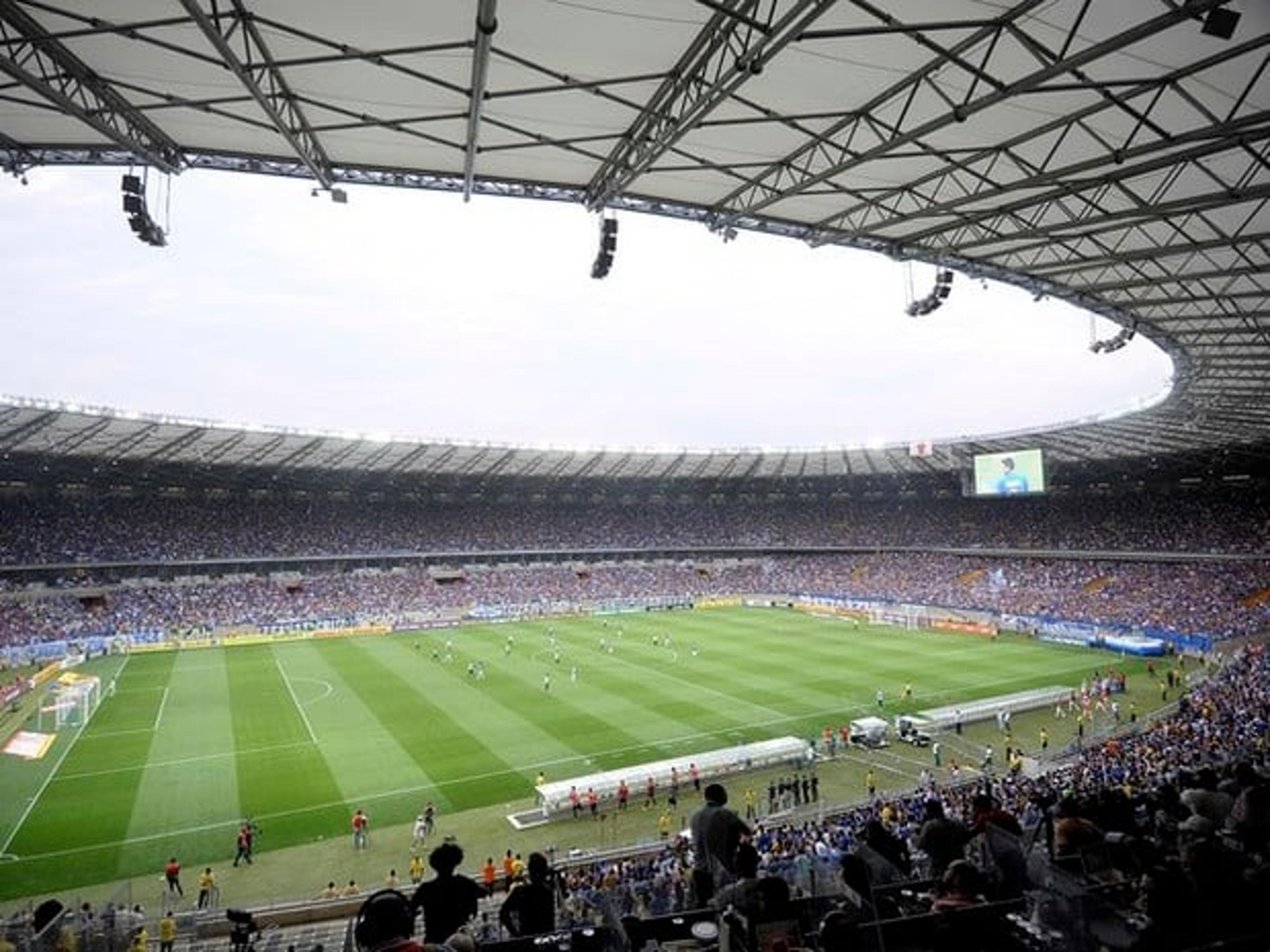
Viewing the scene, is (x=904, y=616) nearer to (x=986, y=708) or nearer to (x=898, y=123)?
(x=986, y=708)

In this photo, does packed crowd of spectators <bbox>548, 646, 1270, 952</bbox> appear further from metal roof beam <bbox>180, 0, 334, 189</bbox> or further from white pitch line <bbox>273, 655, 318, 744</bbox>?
white pitch line <bbox>273, 655, 318, 744</bbox>

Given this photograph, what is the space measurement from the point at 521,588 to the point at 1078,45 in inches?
2369

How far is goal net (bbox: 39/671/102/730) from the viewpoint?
29891 mm

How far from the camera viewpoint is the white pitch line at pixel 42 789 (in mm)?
19641

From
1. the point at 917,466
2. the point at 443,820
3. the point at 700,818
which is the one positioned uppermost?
the point at 917,466

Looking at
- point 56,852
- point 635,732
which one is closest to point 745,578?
point 635,732

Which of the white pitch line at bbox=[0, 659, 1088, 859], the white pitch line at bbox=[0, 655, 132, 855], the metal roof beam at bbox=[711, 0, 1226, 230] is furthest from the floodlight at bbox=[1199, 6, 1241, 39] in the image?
the white pitch line at bbox=[0, 655, 132, 855]

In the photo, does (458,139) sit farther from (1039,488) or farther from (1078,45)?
(1039,488)

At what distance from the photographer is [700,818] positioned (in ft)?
21.6

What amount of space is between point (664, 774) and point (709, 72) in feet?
60.3

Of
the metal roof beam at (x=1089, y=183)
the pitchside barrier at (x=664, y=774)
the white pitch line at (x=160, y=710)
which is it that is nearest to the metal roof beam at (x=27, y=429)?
the white pitch line at (x=160, y=710)

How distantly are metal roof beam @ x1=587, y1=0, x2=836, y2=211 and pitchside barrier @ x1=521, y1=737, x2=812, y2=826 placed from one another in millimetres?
15436

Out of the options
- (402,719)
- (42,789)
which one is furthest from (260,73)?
(402,719)

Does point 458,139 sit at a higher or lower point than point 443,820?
higher
